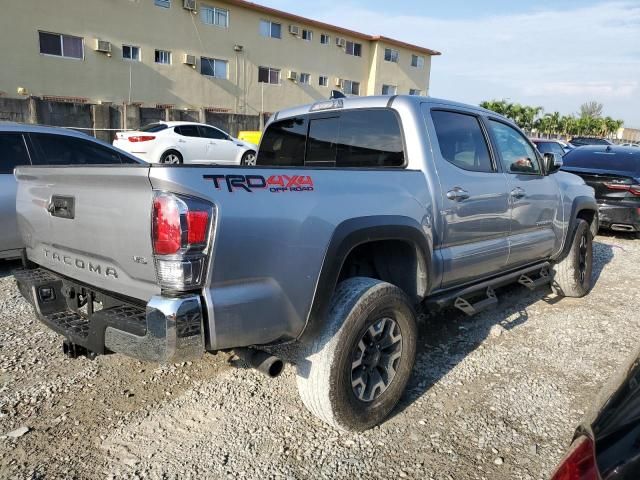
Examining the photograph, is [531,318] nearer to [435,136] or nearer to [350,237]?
[435,136]

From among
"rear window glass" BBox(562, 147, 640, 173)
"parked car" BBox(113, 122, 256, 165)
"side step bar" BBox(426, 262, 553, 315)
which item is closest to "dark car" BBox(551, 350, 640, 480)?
"side step bar" BBox(426, 262, 553, 315)

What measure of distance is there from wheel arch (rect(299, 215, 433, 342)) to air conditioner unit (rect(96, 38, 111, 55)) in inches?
823

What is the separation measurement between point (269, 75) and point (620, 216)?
22659 millimetres

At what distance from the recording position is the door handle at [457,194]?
3.42 meters

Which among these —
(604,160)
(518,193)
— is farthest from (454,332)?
(604,160)

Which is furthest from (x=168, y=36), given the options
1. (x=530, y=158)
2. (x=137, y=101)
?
(x=530, y=158)

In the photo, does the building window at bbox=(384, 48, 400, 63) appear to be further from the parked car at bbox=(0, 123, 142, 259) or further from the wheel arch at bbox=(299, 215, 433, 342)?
the wheel arch at bbox=(299, 215, 433, 342)

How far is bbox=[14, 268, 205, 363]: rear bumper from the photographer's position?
210 centimetres

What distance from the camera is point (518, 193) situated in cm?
416

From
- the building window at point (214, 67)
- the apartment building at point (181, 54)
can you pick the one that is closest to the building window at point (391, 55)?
the apartment building at point (181, 54)

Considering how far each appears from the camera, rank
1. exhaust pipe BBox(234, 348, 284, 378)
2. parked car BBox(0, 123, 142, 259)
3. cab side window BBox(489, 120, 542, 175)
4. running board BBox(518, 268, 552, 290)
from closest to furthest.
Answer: exhaust pipe BBox(234, 348, 284, 378), cab side window BBox(489, 120, 542, 175), running board BBox(518, 268, 552, 290), parked car BBox(0, 123, 142, 259)

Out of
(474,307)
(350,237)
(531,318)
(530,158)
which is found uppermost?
(530,158)

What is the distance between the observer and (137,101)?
859 inches

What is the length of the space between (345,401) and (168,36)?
23.5 metres
